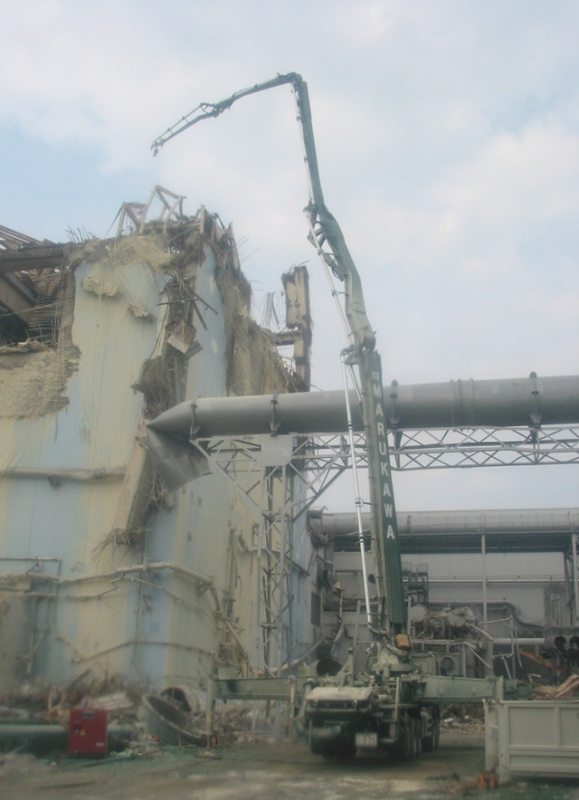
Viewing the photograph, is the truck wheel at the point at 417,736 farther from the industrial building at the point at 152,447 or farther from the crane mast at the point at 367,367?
the industrial building at the point at 152,447

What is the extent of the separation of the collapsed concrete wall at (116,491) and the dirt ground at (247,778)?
455 cm

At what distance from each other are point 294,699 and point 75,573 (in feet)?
24.0

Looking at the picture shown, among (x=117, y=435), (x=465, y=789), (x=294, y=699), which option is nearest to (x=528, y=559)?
(x=117, y=435)

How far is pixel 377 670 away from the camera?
13359 mm

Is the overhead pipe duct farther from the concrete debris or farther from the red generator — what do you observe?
the concrete debris

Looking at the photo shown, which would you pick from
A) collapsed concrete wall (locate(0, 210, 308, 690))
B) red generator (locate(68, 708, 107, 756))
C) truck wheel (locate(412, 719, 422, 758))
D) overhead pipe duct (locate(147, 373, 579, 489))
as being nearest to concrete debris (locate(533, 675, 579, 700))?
collapsed concrete wall (locate(0, 210, 308, 690))

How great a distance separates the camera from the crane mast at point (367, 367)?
1416 centimetres

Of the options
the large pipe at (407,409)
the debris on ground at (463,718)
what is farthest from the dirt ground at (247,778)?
the debris on ground at (463,718)

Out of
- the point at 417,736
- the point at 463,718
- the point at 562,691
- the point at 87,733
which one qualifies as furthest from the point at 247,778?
the point at 463,718

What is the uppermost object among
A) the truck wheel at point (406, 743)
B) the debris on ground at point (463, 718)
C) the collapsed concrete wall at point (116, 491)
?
the collapsed concrete wall at point (116, 491)

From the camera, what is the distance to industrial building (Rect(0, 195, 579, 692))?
1766cm

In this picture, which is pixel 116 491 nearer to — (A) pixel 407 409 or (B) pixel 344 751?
(A) pixel 407 409

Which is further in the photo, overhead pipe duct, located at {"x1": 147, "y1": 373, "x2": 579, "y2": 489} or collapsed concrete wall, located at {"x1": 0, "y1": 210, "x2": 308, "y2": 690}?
collapsed concrete wall, located at {"x1": 0, "y1": 210, "x2": 308, "y2": 690}

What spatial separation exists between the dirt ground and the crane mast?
2.44m
